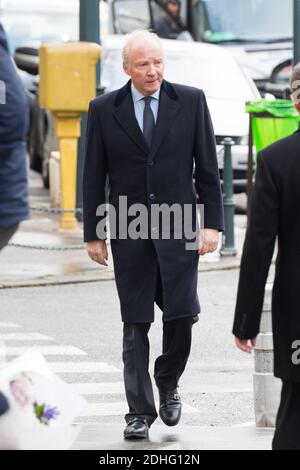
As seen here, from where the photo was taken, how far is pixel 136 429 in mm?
7293

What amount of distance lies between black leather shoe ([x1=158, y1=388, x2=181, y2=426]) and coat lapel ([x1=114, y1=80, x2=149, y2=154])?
3.78 ft

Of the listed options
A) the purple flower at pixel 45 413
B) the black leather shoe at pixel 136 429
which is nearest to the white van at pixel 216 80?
the black leather shoe at pixel 136 429

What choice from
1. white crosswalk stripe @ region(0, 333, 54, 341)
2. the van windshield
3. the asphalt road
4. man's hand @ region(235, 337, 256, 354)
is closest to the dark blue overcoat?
the asphalt road

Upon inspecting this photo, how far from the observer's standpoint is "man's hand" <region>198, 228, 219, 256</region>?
7.47m

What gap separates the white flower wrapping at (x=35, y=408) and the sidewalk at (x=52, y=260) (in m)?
7.65

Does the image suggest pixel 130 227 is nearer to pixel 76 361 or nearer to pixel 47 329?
pixel 76 361

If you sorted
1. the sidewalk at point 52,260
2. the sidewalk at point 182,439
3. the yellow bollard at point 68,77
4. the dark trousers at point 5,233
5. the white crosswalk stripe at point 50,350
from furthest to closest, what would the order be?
the yellow bollard at point 68,77, the sidewalk at point 52,260, the white crosswalk stripe at point 50,350, the sidewalk at point 182,439, the dark trousers at point 5,233

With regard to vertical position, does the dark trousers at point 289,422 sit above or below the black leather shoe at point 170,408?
above

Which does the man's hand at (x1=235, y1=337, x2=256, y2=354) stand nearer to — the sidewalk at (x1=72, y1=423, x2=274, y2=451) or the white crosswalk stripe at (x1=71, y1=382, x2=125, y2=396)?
the sidewalk at (x1=72, y1=423, x2=274, y2=451)

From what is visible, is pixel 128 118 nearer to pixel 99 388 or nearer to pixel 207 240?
pixel 207 240

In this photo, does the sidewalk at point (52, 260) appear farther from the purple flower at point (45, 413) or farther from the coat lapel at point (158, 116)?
the purple flower at point (45, 413)

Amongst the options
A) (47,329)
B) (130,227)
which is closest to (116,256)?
(130,227)

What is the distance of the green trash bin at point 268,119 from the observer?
52.0 feet
